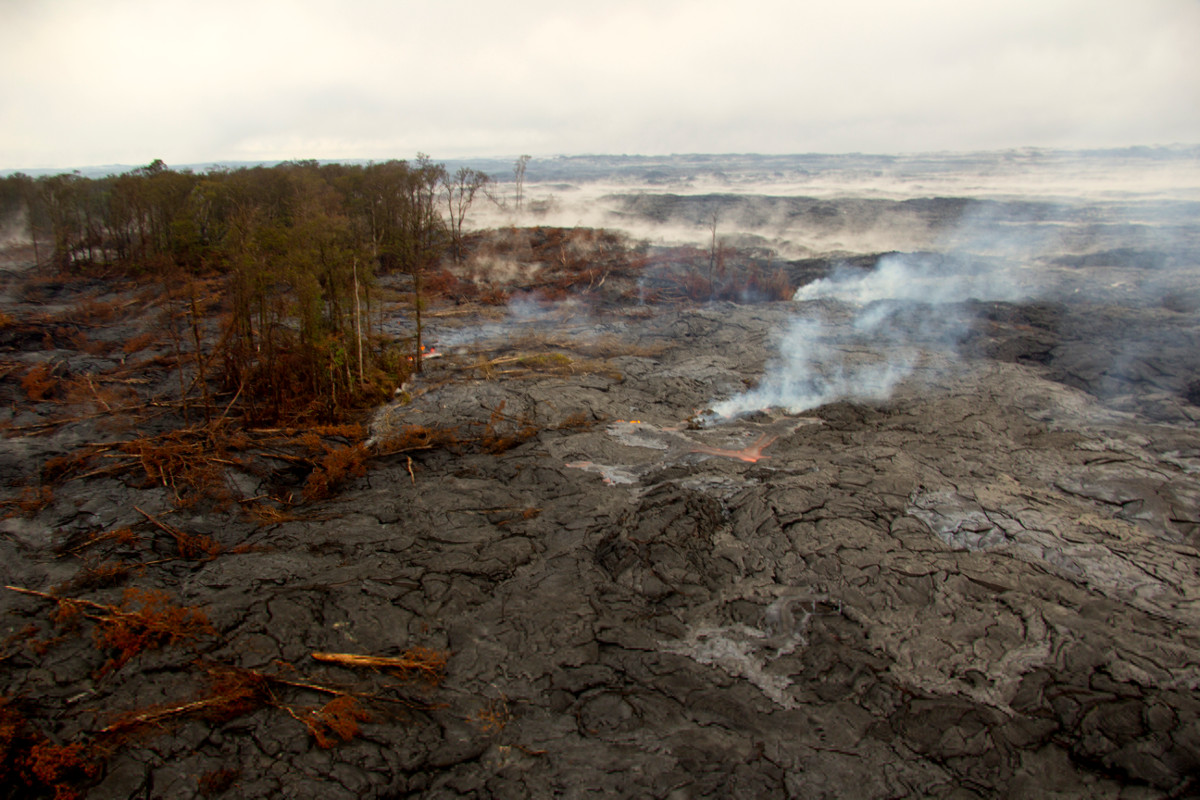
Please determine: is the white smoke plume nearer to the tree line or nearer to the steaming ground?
the steaming ground

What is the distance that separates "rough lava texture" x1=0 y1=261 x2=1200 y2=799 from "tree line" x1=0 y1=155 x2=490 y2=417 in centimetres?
325

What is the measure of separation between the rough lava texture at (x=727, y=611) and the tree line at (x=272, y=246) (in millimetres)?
3250

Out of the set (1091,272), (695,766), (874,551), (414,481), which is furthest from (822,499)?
(1091,272)

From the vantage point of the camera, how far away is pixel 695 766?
21.6 feet

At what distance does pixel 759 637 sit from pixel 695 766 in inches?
92.8

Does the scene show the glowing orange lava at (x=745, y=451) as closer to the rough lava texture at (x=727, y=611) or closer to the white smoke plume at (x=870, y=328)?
the rough lava texture at (x=727, y=611)

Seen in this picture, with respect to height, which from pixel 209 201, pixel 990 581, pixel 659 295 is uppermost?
pixel 209 201

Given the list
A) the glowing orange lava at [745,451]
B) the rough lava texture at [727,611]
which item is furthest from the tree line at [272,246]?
the glowing orange lava at [745,451]

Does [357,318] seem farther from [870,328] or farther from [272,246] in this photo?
[870,328]

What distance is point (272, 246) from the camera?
1616cm

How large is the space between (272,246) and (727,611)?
598 inches

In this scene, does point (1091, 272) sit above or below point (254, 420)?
above

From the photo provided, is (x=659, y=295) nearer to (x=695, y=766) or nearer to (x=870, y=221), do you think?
(x=695, y=766)

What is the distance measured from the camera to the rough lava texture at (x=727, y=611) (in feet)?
21.5
